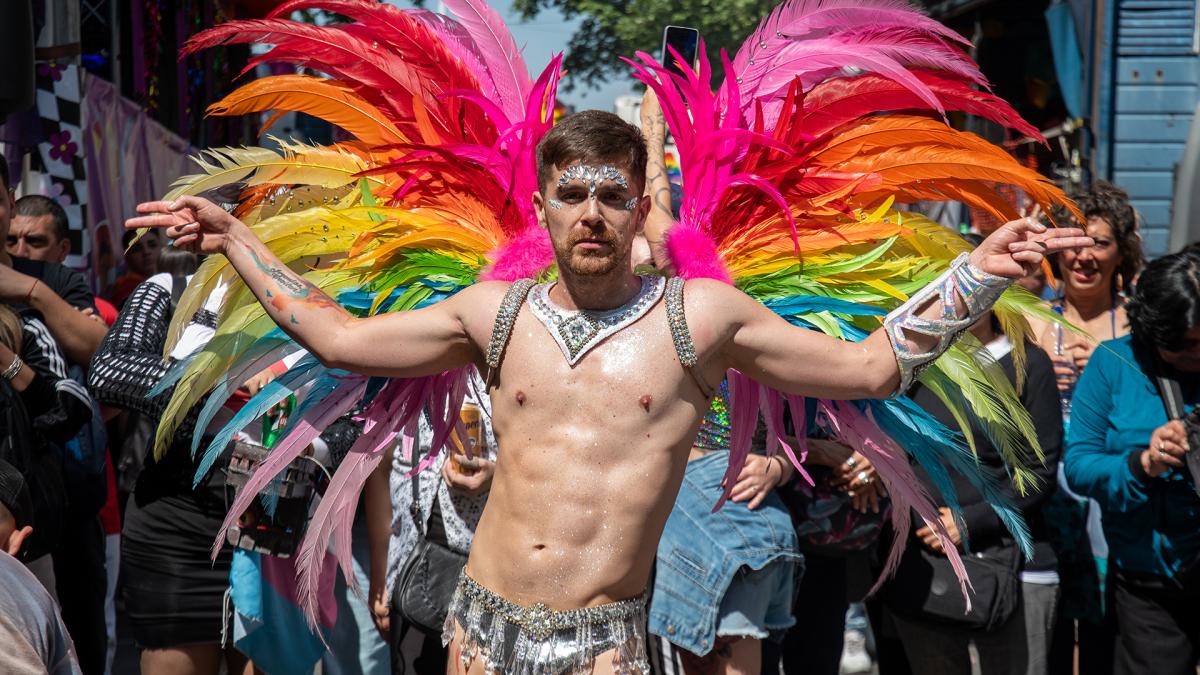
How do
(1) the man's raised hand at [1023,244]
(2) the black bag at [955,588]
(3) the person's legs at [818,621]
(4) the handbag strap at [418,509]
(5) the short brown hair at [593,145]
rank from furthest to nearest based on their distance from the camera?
(3) the person's legs at [818,621], (2) the black bag at [955,588], (4) the handbag strap at [418,509], (5) the short brown hair at [593,145], (1) the man's raised hand at [1023,244]

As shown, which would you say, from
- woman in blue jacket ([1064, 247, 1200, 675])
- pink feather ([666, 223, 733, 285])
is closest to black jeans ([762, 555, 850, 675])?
woman in blue jacket ([1064, 247, 1200, 675])

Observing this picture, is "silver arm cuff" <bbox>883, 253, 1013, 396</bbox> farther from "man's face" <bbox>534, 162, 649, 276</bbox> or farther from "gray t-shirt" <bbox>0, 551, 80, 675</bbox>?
"gray t-shirt" <bbox>0, 551, 80, 675</bbox>

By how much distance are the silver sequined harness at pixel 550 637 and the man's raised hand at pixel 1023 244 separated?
1093 mm

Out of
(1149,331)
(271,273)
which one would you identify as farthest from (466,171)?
(1149,331)

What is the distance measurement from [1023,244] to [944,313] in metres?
0.22

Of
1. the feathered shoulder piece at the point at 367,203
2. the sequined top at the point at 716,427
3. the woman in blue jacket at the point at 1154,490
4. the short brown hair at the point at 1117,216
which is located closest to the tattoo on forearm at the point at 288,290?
the feathered shoulder piece at the point at 367,203

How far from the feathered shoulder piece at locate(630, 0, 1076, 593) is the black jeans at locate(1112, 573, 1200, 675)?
1364 mm

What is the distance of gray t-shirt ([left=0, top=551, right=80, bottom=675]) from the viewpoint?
2.50 metres

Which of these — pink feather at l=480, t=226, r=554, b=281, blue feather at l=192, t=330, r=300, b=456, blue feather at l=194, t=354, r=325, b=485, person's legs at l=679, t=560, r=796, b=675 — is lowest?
person's legs at l=679, t=560, r=796, b=675

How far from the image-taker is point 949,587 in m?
4.51

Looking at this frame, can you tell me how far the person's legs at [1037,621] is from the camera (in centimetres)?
464

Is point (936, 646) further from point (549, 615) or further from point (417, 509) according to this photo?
point (549, 615)

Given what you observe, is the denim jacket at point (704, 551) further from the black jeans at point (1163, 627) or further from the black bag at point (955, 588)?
the black jeans at point (1163, 627)

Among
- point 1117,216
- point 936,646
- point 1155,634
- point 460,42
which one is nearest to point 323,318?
point 460,42
